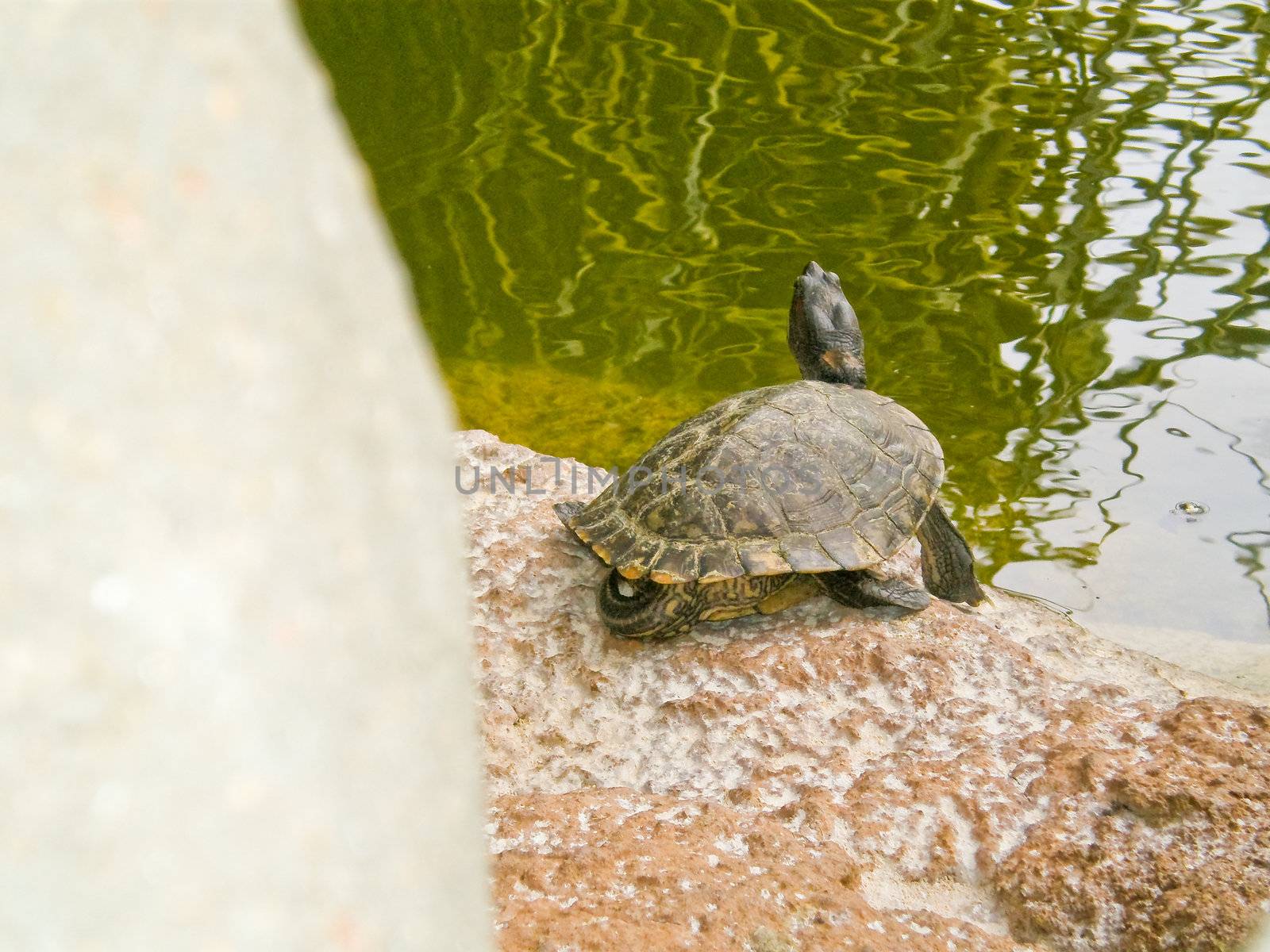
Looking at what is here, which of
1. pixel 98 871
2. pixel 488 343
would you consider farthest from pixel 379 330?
pixel 488 343

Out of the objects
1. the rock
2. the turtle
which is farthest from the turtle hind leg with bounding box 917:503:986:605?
the rock

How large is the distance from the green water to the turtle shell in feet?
3.70

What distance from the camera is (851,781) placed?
2.30 m

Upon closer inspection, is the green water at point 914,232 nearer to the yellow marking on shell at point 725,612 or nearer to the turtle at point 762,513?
the turtle at point 762,513

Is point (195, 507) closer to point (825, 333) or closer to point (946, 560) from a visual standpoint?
point (946, 560)

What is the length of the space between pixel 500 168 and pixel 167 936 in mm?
6186

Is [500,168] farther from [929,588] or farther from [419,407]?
[419,407]

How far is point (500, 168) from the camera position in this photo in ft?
20.6

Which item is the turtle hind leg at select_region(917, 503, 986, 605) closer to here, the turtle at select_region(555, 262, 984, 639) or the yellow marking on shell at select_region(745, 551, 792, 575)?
the turtle at select_region(555, 262, 984, 639)

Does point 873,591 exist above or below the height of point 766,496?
below

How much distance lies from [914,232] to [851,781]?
4046mm

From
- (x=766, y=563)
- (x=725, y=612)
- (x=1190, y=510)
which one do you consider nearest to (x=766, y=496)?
(x=766, y=563)

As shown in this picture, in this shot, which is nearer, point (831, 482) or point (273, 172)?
point (273, 172)

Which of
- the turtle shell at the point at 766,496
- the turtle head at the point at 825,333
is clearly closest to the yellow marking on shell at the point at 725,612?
the turtle shell at the point at 766,496
